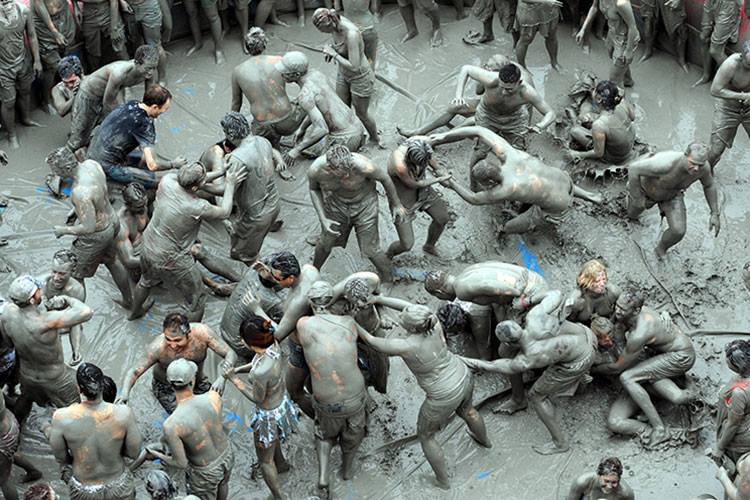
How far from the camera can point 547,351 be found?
9859 millimetres

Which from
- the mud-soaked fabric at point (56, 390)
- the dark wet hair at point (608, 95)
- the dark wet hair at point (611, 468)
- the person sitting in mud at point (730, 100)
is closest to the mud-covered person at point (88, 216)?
the mud-soaked fabric at point (56, 390)

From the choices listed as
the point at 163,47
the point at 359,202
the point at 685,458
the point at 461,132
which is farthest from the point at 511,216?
the point at 163,47

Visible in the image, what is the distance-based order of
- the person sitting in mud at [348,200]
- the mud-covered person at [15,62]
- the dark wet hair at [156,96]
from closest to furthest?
the person sitting in mud at [348,200]
the dark wet hair at [156,96]
the mud-covered person at [15,62]

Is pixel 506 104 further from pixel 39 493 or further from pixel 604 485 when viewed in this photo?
pixel 39 493

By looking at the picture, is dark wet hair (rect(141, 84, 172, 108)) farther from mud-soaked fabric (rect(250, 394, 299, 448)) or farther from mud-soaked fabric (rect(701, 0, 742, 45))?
mud-soaked fabric (rect(701, 0, 742, 45))

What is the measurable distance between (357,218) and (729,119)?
3.83 metres

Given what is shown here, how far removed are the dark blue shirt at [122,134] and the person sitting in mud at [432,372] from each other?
129 inches

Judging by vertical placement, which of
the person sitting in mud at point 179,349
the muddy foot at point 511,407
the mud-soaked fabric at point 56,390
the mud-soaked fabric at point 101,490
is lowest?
the muddy foot at point 511,407

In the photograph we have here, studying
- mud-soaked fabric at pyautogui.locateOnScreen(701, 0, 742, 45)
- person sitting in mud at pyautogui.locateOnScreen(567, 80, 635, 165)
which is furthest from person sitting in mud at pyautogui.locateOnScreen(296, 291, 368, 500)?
mud-soaked fabric at pyautogui.locateOnScreen(701, 0, 742, 45)

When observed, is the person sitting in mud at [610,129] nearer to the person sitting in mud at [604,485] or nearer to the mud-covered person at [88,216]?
the person sitting in mud at [604,485]

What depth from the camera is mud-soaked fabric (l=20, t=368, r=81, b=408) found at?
9.90 meters

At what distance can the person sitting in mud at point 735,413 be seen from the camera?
9.20 metres

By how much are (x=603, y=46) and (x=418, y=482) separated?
6.57 metres

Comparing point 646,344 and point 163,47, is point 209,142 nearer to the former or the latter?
point 163,47
